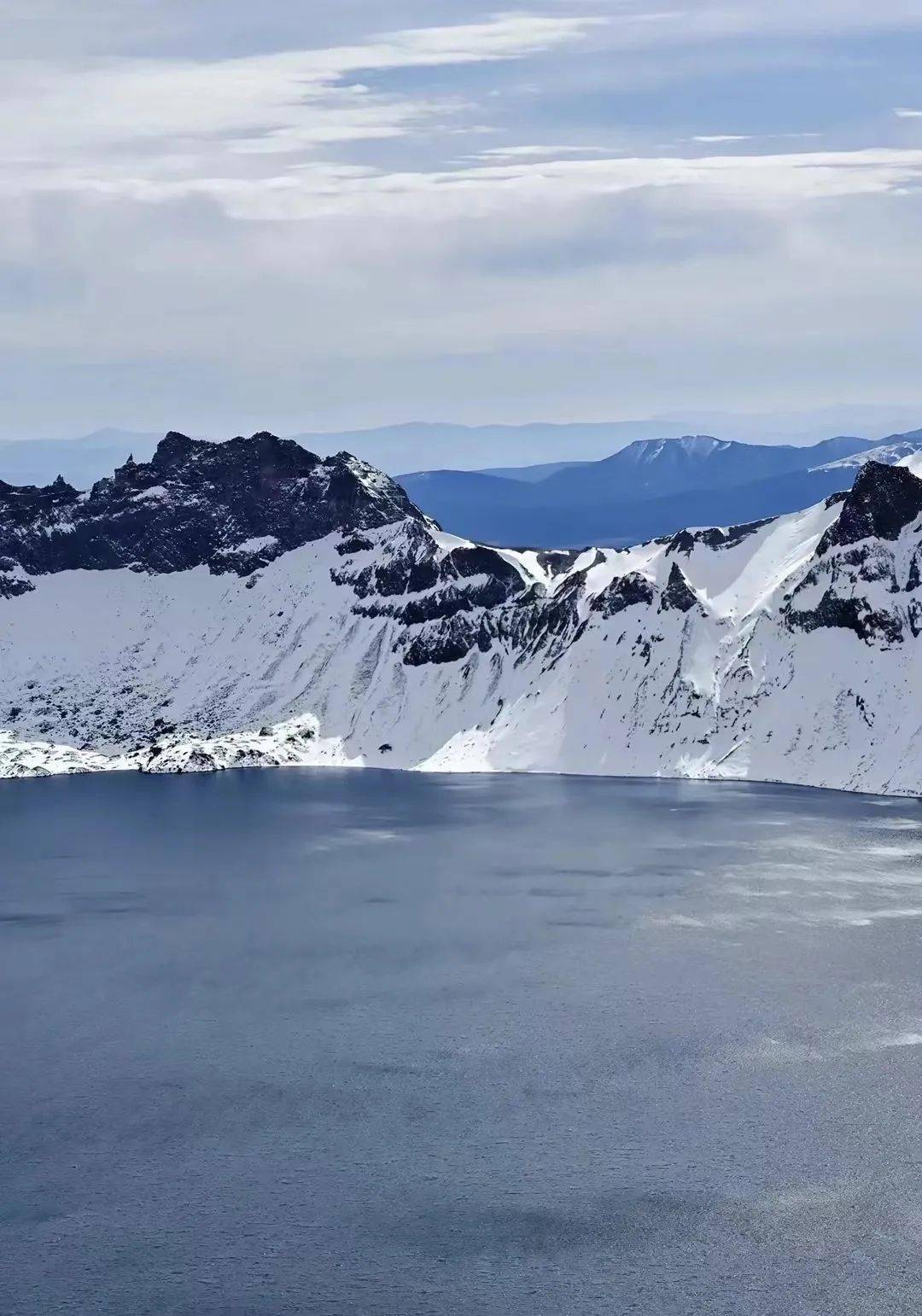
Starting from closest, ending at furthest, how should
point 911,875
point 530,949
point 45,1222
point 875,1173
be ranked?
point 45,1222
point 875,1173
point 530,949
point 911,875

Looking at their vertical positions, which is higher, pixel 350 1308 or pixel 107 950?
pixel 350 1308

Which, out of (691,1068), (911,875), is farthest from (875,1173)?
(911,875)

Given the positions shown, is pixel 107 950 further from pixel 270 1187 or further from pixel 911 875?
pixel 911 875

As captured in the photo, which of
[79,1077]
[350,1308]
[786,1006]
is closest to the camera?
[350,1308]

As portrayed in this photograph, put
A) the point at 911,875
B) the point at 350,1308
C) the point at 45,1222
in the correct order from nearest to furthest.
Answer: the point at 350,1308 → the point at 45,1222 → the point at 911,875

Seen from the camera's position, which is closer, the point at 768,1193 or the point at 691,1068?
the point at 768,1193

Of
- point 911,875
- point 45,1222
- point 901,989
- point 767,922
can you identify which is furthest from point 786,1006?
point 45,1222

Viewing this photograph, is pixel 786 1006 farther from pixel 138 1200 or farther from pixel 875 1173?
pixel 138 1200
